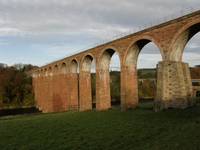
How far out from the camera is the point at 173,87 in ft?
68.8

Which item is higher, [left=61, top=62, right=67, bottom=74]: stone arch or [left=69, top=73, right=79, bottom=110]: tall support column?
[left=61, top=62, right=67, bottom=74]: stone arch

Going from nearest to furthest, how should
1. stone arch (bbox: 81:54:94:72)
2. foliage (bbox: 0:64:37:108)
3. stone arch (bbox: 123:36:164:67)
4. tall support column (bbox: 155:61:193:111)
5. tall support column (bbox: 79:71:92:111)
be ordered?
tall support column (bbox: 155:61:193:111) → stone arch (bbox: 123:36:164:67) → stone arch (bbox: 81:54:94:72) → tall support column (bbox: 79:71:92:111) → foliage (bbox: 0:64:37:108)

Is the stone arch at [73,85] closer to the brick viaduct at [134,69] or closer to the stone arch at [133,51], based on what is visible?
the brick viaduct at [134,69]

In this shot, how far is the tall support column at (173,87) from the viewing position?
818 inches

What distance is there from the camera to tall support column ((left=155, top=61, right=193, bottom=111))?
68.2ft

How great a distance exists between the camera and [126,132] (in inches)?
552

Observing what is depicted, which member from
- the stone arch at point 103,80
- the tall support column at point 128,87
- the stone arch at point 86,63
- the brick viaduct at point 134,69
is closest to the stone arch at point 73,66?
the brick viaduct at point 134,69

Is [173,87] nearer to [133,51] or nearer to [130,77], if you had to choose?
[133,51]

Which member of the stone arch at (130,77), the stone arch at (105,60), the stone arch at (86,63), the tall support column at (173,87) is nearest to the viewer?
the tall support column at (173,87)

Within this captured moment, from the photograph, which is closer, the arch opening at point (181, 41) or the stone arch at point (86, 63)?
the arch opening at point (181, 41)

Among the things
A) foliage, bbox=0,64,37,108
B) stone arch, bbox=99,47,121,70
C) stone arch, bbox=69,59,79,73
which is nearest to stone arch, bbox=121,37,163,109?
stone arch, bbox=99,47,121,70

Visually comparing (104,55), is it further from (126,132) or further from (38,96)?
(38,96)

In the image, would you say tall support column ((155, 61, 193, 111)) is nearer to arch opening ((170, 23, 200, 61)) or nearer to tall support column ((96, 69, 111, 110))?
arch opening ((170, 23, 200, 61))

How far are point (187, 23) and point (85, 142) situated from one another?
11327 mm
